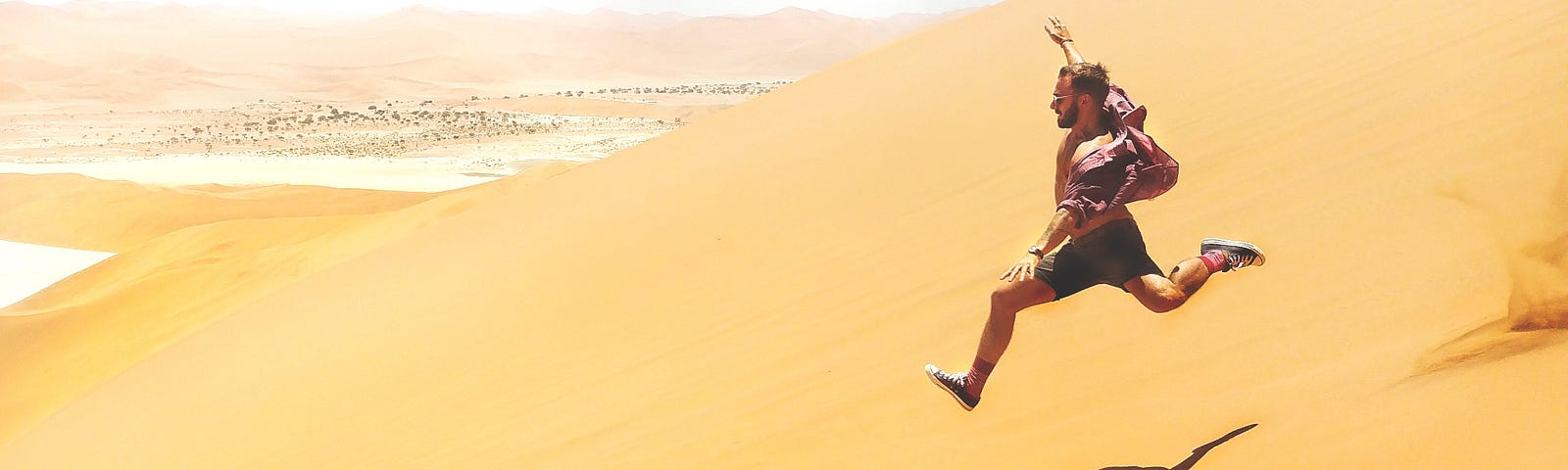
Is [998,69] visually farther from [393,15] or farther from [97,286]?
[393,15]

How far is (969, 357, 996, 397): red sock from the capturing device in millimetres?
2947

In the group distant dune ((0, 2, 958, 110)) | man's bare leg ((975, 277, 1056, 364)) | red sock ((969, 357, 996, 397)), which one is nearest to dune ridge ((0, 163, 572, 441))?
red sock ((969, 357, 996, 397))

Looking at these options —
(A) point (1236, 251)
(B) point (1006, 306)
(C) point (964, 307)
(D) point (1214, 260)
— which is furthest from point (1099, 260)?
(C) point (964, 307)

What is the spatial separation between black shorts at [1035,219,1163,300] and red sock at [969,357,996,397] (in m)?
0.40

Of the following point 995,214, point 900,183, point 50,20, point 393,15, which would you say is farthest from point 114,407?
point 393,15

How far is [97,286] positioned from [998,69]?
1090 cm

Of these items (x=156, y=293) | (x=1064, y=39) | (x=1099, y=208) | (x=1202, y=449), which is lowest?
(x=156, y=293)

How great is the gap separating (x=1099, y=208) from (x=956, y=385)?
2.85 ft

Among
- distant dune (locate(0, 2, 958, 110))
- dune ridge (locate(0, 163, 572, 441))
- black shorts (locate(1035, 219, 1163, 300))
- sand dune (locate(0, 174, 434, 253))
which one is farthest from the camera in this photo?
distant dune (locate(0, 2, 958, 110))

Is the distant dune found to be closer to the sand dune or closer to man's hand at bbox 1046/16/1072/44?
the sand dune

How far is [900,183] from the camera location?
20.2ft

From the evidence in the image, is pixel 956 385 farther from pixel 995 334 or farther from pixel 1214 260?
pixel 1214 260

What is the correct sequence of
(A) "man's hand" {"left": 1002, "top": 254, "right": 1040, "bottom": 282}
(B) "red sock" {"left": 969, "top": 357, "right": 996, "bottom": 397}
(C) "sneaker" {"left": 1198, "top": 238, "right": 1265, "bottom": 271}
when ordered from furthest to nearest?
(B) "red sock" {"left": 969, "top": 357, "right": 996, "bottom": 397}
(C) "sneaker" {"left": 1198, "top": 238, "right": 1265, "bottom": 271}
(A) "man's hand" {"left": 1002, "top": 254, "right": 1040, "bottom": 282}

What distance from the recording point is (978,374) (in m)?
2.99
